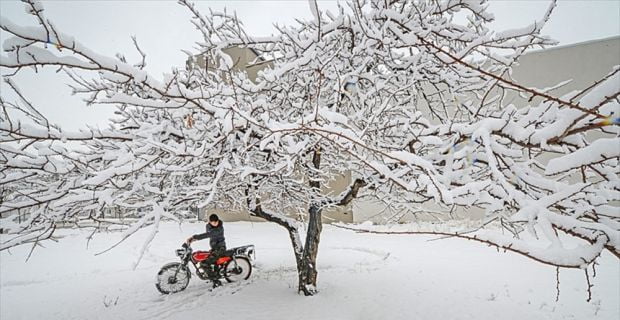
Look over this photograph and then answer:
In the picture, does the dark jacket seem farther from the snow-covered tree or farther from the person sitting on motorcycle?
the snow-covered tree

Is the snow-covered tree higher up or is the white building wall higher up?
the white building wall

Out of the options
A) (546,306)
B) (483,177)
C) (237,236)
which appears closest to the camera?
(483,177)

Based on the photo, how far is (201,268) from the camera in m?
7.64

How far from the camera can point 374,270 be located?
855 centimetres

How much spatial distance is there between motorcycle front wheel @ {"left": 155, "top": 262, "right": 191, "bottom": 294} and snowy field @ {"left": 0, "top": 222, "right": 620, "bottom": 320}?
0.21 metres

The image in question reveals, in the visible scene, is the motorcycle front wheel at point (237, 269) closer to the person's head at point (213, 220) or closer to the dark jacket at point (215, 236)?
the dark jacket at point (215, 236)

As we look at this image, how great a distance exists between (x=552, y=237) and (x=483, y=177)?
2.71 metres

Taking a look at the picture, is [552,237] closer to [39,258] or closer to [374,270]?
[374,270]

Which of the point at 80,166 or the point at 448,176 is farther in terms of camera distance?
the point at 80,166

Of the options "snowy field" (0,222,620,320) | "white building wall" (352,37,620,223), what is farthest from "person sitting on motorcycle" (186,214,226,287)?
"white building wall" (352,37,620,223)

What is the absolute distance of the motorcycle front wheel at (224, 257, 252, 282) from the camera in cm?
768

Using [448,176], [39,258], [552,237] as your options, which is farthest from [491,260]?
[39,258]

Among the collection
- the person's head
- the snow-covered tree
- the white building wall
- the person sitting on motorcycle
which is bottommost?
the person sitting on motorcycle

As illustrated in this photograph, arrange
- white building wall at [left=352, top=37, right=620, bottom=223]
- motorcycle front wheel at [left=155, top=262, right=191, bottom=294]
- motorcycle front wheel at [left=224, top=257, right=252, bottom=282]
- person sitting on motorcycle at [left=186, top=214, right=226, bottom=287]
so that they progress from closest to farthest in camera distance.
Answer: motorcycle front wheel at [left=155, top=262, right=191, bottom=294] → person sitting on motorcycle at [left=186, top=214, right=226, bottom=287] → motorcycle front wheel at [left=224, top=257, right=252, bottom=282] → white building wall at [left=352, top=37, right=620, bottom=223]
